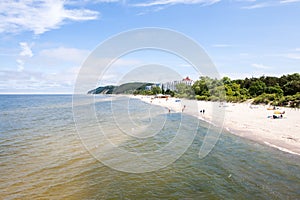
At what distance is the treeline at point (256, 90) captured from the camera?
55.5 meters

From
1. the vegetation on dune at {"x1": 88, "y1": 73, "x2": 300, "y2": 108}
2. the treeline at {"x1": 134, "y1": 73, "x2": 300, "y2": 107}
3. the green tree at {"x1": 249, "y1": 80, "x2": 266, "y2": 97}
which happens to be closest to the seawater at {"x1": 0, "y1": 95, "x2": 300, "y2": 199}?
the vegetation on dune at {"x1": 88, "y1": 73, "x2": 300, "y2": 108}

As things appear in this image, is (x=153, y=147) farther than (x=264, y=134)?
No

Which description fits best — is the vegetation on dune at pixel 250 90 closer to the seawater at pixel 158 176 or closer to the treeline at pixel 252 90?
the treeline at pixel 252 90

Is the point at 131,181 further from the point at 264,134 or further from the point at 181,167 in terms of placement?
the point at 264,134

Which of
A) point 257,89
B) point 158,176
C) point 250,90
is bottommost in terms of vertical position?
point 158,176

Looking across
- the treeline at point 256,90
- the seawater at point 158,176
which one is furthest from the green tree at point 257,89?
the seawater at point 158,176

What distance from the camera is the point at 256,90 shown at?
73125mm

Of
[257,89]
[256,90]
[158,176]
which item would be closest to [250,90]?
[256,90]

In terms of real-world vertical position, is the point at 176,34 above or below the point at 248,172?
above

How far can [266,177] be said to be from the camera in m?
12.0

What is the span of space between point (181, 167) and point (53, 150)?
10.5 m

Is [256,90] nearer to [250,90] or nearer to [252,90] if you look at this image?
[252,90]

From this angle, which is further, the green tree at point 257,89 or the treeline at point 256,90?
the green tree at point 257,89

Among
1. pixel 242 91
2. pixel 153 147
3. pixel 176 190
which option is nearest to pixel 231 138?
pixel 153 147
